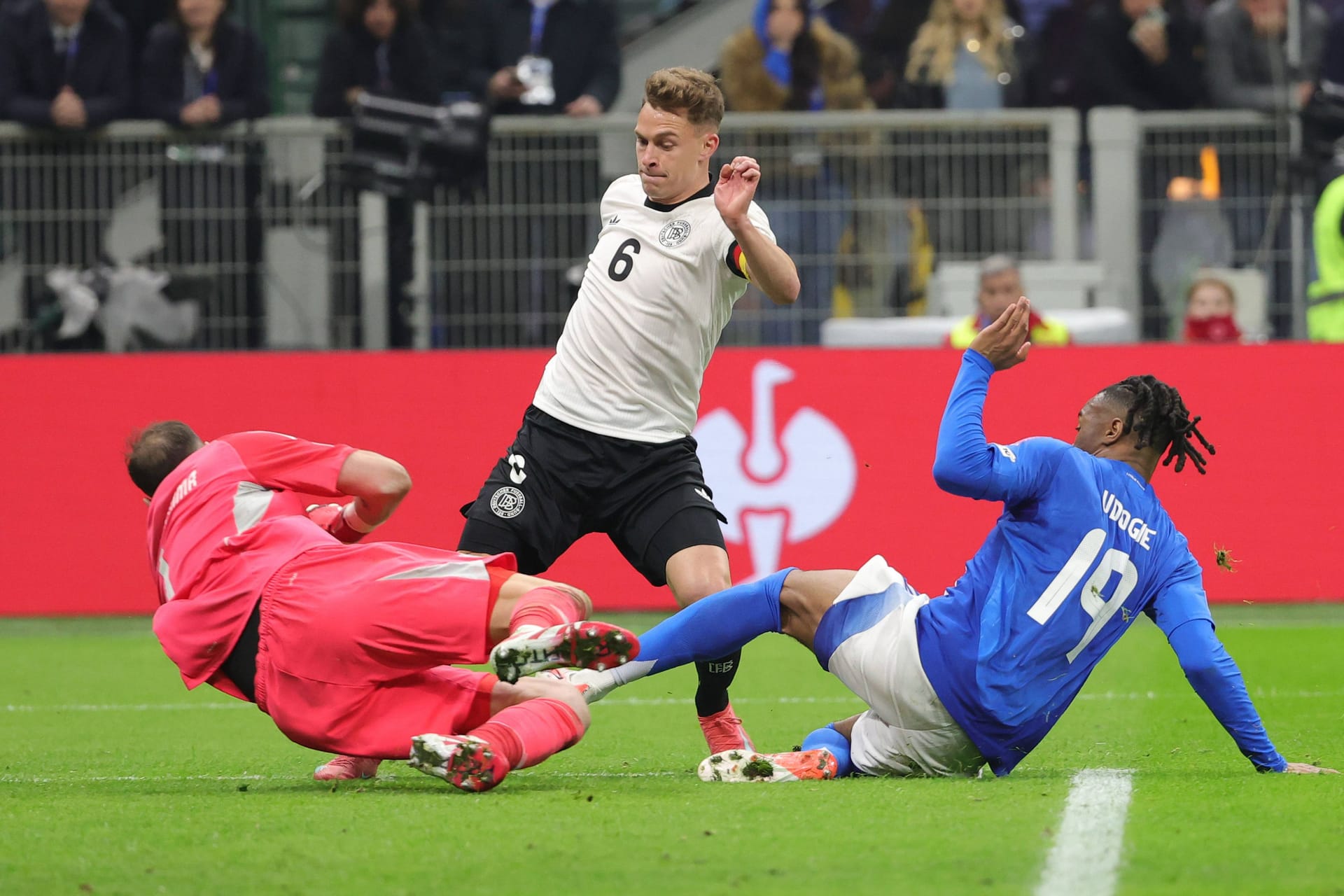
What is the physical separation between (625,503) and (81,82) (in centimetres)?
836

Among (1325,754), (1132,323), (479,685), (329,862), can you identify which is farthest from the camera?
(1132,323)

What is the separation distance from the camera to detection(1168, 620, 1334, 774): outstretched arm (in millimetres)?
5152

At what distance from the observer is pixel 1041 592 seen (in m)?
5.01

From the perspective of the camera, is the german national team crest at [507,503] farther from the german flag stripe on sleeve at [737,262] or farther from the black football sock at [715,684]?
the german flag stripe on sleeve at [737,262]

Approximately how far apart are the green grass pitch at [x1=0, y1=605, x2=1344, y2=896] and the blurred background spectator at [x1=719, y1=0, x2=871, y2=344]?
531cm

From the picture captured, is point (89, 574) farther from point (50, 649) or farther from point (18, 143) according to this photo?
point (18, 143)

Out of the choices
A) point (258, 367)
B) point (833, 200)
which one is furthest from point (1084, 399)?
point (258, 367)

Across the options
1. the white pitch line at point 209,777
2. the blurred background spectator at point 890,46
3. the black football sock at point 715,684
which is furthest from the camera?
the blurred background spectator at point 890,46

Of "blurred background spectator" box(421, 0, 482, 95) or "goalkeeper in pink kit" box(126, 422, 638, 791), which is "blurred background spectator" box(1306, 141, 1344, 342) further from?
"goalkeeper in pink kit" box(126, 422, 638, 791)

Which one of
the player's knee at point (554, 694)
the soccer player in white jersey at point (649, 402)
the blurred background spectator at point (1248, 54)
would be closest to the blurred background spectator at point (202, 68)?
the blurred background spectator at point (1248, 54)

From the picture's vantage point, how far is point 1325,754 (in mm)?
5918

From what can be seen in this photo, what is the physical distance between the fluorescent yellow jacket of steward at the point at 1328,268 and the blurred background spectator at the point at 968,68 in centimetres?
225

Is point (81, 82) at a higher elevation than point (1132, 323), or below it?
higher

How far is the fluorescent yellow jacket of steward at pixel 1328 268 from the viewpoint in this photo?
38.3ft
